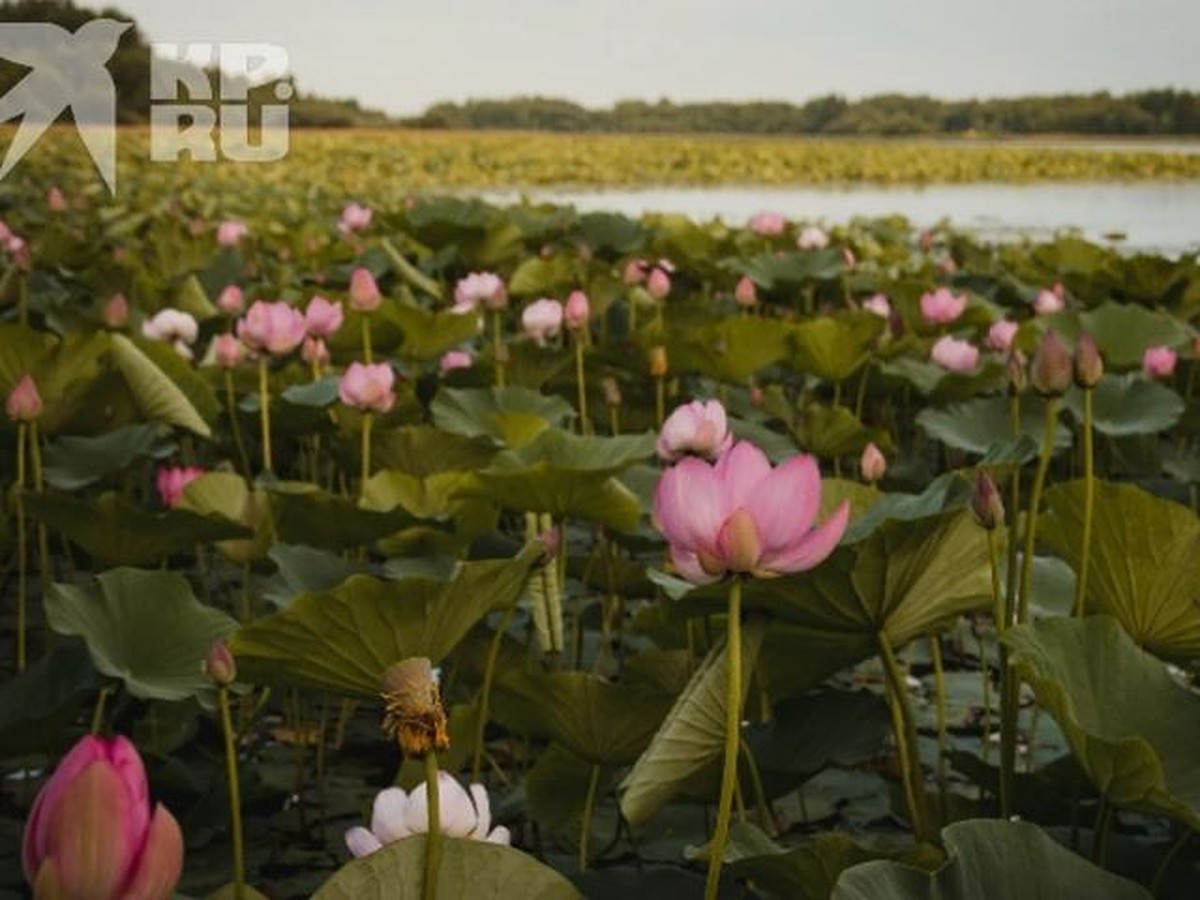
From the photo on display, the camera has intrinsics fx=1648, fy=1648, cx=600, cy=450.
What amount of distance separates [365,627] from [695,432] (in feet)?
1.28

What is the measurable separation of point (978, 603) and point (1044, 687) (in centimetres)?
35

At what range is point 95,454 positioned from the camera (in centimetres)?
235

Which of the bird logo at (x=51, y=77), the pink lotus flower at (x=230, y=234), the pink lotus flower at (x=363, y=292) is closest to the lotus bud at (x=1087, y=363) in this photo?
the pink lotus flower at (x=363, y=292)

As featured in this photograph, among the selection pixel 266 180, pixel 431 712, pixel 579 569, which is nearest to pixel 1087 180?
pixel 266 180

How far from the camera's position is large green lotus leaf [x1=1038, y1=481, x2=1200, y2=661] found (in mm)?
1382

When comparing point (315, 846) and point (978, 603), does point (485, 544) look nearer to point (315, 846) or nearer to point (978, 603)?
point (315, 846)

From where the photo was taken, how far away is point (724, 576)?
41.4 inches

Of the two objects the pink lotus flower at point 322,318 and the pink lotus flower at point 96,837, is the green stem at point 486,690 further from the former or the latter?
the pink lotus flower at point 322,318

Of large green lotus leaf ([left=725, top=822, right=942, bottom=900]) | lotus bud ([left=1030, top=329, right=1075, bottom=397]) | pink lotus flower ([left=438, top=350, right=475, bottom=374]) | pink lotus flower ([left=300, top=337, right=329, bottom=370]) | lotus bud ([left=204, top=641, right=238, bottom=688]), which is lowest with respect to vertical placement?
large green lotus leaf ([left=725, top=822, right=942, bottom=900])

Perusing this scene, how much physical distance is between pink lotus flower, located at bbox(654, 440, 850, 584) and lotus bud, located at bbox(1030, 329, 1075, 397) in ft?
1.47

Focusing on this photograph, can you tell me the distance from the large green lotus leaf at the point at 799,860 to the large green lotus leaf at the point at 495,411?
1.33m

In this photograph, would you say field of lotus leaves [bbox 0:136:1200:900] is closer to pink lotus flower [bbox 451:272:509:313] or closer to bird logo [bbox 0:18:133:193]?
pink lotus flower [bbox 451:272:509:313]

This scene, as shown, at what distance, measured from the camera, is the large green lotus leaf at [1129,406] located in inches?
107

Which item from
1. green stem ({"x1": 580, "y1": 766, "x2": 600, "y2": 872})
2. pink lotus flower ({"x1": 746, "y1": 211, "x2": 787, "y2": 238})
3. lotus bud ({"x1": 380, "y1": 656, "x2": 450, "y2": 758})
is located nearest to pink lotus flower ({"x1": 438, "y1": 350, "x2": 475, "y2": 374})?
green stem ({"x1": 580, "y1": 766, "x2": 600, "y2": 872})
